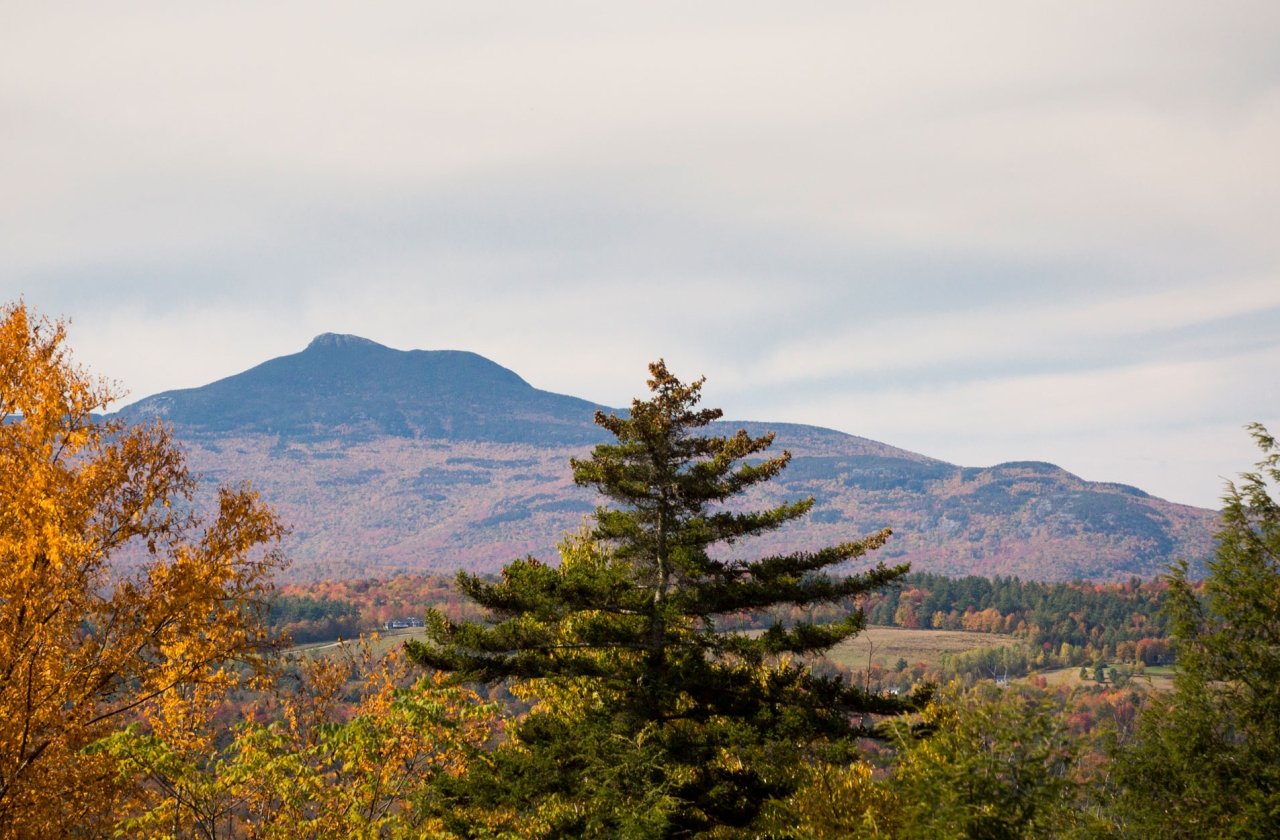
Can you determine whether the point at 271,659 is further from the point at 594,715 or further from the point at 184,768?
the point at 594,715

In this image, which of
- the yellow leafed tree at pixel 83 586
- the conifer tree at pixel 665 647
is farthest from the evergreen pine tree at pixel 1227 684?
the yellow leafed tree at pixel 83 586

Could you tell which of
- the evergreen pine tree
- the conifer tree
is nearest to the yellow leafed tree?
the conifer tree

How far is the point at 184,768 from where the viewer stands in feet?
61.9

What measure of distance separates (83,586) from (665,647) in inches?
560

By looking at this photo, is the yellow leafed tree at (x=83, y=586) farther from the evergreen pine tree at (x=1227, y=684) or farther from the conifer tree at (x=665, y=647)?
the evergreen pine tree at (x=1227, y=684)

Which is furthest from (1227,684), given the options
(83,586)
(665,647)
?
(83,586)

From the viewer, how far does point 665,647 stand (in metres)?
28.6

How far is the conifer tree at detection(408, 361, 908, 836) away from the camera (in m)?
26.5

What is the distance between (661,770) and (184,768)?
10.4 metres

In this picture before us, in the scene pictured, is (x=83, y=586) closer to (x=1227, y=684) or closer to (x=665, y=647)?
(x=665, y=647)

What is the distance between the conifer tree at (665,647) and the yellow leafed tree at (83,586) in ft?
24.4

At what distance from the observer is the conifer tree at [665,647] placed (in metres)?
26.5

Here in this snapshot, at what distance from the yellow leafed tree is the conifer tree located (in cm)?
744

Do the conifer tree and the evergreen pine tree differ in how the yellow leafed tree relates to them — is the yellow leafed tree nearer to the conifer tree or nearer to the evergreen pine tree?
the conifer tree
